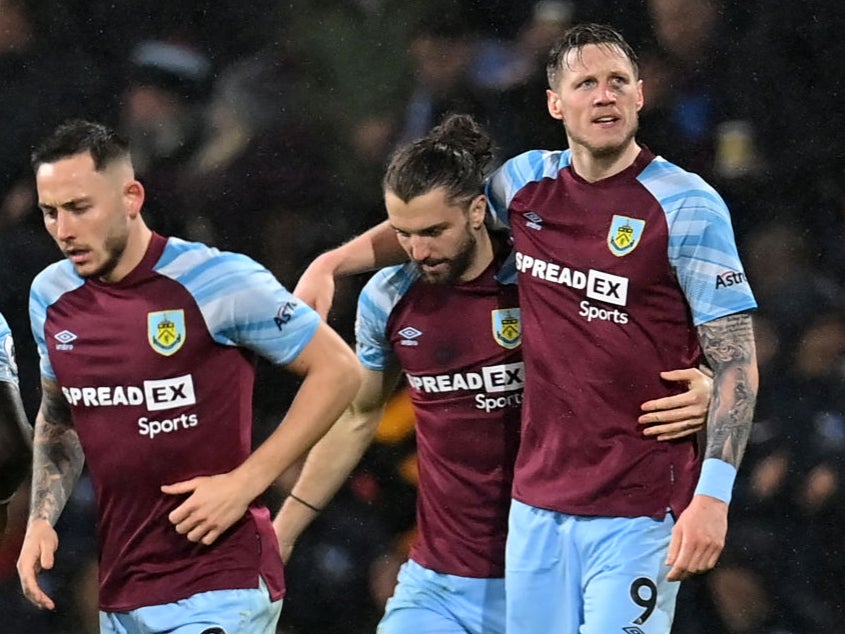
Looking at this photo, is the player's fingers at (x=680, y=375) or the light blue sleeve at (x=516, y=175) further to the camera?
the light blue sleeve at (x=516, y=175)

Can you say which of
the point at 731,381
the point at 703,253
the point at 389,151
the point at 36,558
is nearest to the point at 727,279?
the point at 703,253

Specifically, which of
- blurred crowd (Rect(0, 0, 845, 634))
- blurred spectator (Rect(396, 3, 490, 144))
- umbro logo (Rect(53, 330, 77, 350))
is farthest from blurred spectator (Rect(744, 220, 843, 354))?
umbro logo (Rect(53, 330, 77, 350))

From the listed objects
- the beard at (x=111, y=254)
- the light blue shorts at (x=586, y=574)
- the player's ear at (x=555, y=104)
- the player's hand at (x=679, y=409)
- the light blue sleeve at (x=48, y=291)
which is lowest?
the light blue shorts at (x=586, y=574)

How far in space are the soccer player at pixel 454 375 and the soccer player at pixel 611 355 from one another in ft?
0.43

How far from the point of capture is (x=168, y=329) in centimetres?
251

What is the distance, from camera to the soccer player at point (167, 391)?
248cm

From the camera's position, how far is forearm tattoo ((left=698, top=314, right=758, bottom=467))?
2.51m

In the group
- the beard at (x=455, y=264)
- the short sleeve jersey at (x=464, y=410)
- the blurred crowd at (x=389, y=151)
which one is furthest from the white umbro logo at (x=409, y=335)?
the blurred crowd at (x=389, y=151)

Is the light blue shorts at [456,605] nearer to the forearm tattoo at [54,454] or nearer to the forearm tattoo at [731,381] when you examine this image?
the forearm tattoo at [731,381]

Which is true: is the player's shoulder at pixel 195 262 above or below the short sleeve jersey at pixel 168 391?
above

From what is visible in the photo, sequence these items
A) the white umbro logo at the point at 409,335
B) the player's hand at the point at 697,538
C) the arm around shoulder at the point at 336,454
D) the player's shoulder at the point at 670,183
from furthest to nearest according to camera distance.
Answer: the arm around shoulder at the point at 336,454, the white umbro logo at the point at 409,335, the player's shoulder at the point at 670,183, the player's hand at the point at 697,538

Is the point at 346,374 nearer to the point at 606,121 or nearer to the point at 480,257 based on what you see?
the point at 480,257

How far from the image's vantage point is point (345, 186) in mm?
3943

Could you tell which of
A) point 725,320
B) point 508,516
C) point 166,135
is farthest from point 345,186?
point 725,320
